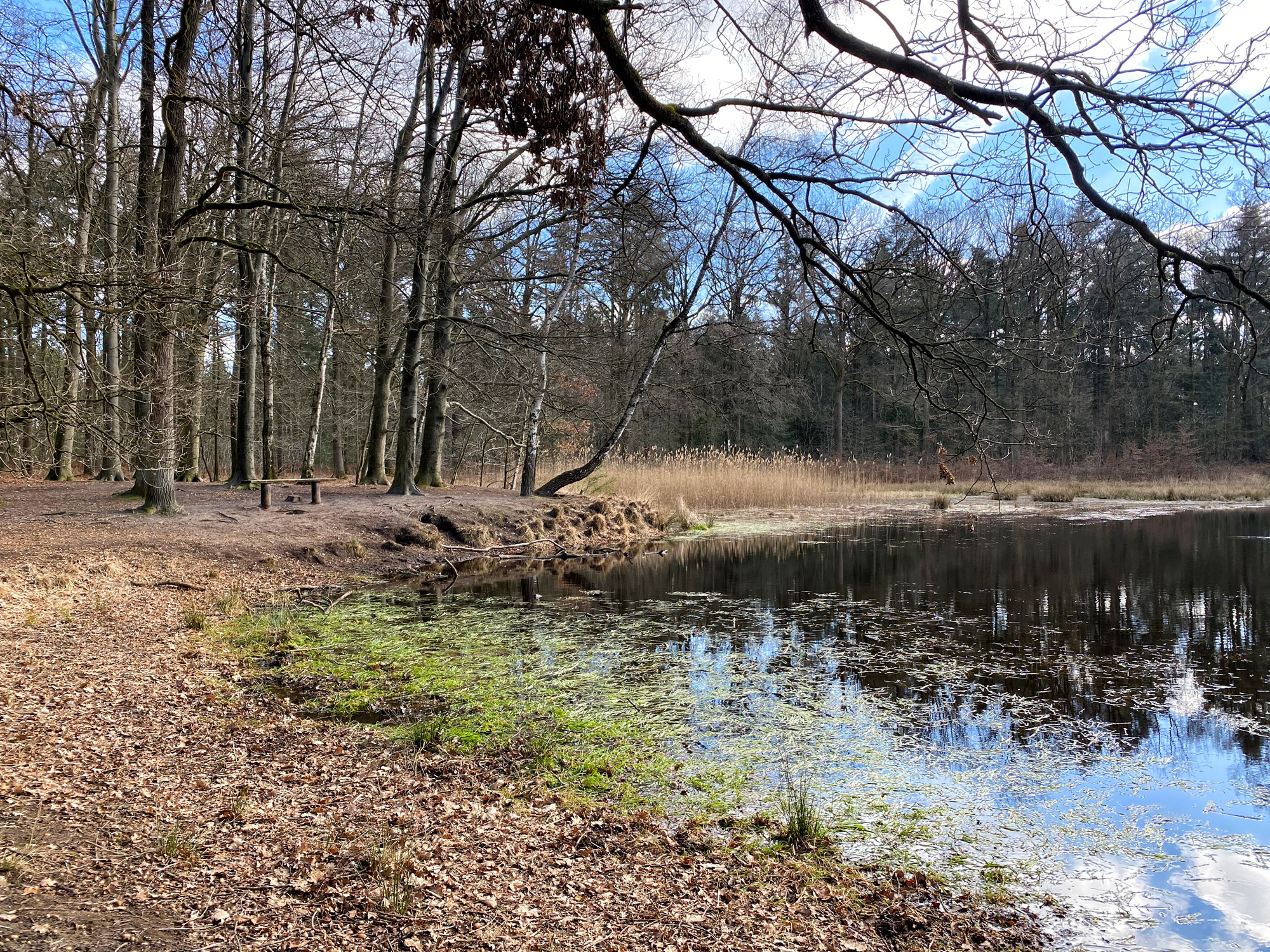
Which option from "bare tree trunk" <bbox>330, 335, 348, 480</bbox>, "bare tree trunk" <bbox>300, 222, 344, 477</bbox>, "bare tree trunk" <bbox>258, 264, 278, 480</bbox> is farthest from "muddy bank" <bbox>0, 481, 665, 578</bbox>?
"bare tree trunk" <bbox>330, 335, 348, 480</bbox>

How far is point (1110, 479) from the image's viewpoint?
91.3 feet

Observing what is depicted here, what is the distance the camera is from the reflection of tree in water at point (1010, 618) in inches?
207

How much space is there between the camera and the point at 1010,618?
26.8 ft

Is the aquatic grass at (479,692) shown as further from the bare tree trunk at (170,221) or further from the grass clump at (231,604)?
the bare tree trunk at (170,221)

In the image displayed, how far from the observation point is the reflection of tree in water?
5.27m

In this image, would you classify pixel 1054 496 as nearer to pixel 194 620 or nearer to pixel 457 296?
pixel 457 296

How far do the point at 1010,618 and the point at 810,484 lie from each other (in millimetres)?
13627

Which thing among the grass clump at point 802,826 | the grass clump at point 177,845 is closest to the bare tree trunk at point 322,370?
the grass clump at point 177,845

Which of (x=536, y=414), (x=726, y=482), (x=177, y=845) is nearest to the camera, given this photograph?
(x=177, y=845)

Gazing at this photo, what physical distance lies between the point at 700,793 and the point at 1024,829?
1.47 metres

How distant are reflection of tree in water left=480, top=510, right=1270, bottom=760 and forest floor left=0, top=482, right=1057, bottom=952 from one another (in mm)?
2209

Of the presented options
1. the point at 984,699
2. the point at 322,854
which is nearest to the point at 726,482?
the point at 984,699

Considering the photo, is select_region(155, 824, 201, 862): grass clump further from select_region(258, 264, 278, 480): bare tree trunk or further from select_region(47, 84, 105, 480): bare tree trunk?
select_region(258, 264, 278, 480): bare tree trunk

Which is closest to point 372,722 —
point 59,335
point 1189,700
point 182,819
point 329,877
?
point 182,819
